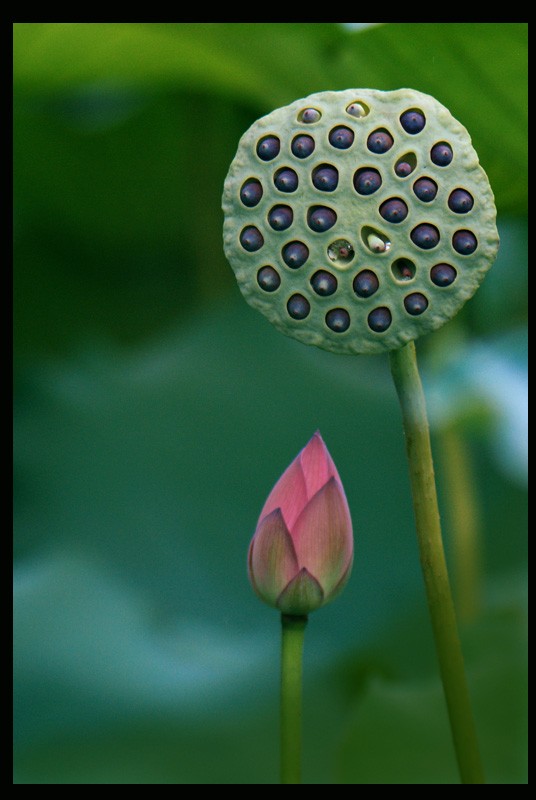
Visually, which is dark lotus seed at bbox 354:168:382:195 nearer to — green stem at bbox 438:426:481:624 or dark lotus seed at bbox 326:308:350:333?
dark lotus seed at bbox 326:308:350:333

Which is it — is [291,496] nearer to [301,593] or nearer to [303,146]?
[301,593]

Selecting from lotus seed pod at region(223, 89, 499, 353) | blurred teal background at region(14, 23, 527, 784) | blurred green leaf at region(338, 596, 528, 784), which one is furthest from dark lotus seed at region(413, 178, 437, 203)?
blurred green leaf at region(338, 596, 528, 784)

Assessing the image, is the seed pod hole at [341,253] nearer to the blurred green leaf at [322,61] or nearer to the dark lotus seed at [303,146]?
the dark lotus seed at [303,146]

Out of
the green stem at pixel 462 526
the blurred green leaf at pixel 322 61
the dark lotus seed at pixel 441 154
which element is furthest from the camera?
the green stem at pixel 462 526

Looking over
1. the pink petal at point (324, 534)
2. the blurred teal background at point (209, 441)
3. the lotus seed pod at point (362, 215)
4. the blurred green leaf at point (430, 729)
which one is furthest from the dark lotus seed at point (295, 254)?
the blurred green leaf at point (430, 729)

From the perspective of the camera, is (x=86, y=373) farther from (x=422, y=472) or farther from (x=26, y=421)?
(x=422, y=472)

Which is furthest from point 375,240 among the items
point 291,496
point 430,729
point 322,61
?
point 430,729

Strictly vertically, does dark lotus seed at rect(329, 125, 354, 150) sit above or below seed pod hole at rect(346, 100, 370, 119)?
below
